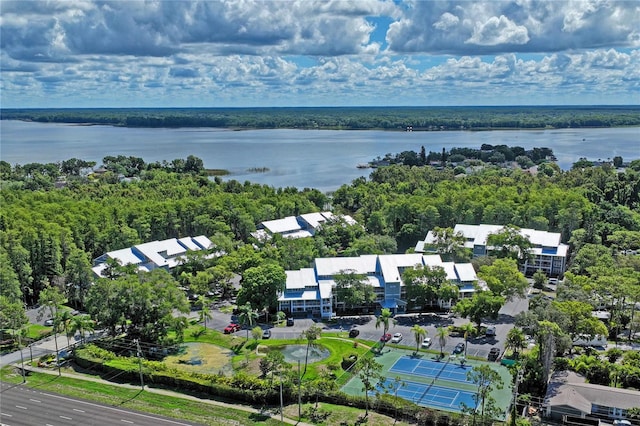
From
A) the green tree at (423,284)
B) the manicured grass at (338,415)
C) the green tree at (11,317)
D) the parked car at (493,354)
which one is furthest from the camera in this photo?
the green tree at (423,284)

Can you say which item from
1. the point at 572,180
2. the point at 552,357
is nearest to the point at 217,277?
the point at 552,357

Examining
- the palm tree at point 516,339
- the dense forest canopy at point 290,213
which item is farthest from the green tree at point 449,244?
the palm tree at point 516,339

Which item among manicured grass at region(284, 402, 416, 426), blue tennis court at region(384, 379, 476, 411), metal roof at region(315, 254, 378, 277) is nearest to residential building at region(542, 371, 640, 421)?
blue tennis court at region(384, 379, 476, 411)

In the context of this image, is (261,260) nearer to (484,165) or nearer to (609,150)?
(484,165)

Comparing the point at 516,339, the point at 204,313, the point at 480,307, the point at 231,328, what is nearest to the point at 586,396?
the point at 516,339

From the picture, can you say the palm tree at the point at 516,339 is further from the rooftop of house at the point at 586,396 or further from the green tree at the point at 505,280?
the green tree at the point at 505,280

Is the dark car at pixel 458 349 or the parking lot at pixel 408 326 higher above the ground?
the dark car at pixel 458 349
